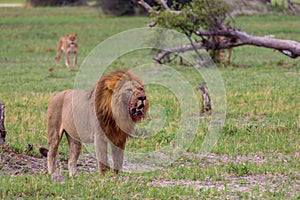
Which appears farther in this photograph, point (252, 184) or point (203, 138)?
point (203, 138)

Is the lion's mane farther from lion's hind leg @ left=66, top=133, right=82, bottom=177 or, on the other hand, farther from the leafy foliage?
the leafy foliage

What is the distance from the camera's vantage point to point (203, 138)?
10.9 m

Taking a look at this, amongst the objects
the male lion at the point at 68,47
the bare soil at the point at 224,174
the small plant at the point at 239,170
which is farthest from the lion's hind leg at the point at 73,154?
the male lion at the point at 68,47

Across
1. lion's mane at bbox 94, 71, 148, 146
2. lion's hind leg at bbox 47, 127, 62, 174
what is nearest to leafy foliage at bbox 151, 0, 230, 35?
lion's hind leg at bbox 47, 127, 62, 174

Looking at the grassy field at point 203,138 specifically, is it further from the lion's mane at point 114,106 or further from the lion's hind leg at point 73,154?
the lion's mane at point 114,106

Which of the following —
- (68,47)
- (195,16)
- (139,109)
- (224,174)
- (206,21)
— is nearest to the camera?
(139,109)

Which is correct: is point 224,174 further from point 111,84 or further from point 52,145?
point 52,145

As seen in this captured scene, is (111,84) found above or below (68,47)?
above

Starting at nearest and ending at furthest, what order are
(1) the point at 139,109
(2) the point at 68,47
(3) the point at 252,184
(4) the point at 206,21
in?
(1) the point at 139,109, (3) the point at 252,184, (4) the point at 206,21, (2) the point at 68,47

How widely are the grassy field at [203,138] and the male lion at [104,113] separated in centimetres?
39

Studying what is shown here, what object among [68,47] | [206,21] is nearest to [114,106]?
[206,21]

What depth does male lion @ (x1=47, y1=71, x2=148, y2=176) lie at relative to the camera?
747 centimetres

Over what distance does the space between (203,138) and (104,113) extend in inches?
139

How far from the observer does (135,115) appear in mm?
7445
